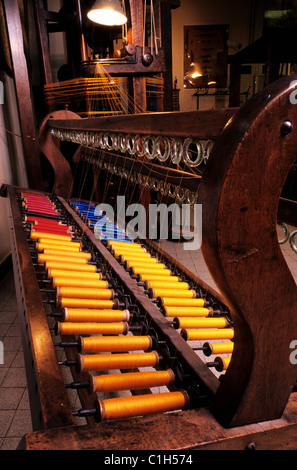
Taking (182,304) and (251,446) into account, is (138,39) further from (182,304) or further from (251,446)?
(251,446)

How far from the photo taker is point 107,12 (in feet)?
13.3

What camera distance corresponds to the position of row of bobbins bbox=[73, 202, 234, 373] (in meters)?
1.27

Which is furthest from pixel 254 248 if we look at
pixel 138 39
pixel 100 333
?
pixel 138 39

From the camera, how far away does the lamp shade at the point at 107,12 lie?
3.75 metres

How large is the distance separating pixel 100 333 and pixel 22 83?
3578mm

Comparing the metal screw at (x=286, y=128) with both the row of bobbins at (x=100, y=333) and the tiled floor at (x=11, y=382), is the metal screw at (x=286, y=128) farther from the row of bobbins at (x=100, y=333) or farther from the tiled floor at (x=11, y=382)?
the tiled floor at (x=11, y=382)

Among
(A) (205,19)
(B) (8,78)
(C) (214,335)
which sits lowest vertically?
(C) (214,335)

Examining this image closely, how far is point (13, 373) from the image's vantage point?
2338 mm

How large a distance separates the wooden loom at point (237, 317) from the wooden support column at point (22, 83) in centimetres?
336

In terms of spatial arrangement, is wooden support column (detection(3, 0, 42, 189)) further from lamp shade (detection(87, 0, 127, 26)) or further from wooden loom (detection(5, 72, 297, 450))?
wooden loom (detection(5, 72, 297, 450))

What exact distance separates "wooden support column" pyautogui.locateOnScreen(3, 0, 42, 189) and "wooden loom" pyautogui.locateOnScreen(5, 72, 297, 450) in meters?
3.36

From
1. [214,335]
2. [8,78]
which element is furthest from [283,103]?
[8,78]

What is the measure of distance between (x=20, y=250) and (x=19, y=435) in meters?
1.02

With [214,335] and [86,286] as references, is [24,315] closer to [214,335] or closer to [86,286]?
[86,286]
